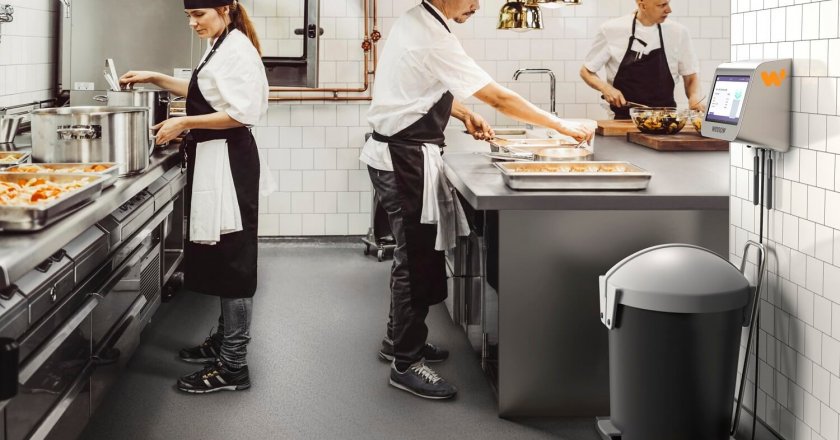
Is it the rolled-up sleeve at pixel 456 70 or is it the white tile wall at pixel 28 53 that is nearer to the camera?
the rolled-up sleeve at pixel 456 70

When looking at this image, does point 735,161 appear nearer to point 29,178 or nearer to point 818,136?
point 818,136

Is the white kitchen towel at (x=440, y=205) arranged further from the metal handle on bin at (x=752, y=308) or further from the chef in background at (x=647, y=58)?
the chef in background at (x=647, y=58)

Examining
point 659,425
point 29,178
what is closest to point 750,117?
point 659,425

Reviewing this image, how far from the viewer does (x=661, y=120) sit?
15.8ft

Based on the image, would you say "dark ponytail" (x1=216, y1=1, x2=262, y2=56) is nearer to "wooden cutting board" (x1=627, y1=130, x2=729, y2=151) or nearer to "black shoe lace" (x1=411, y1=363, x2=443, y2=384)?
"black shoe lace" (x1=411, y1=363, x2=443, y2=384)

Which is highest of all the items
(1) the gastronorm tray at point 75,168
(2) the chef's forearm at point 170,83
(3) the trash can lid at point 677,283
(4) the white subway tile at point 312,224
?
(2) the chef's forearm at point 170,83

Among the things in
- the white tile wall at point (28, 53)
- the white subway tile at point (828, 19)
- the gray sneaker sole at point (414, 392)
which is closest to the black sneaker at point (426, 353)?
the gray sneaker sole at point (414, 392)

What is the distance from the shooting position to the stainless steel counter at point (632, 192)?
3256 millimetres

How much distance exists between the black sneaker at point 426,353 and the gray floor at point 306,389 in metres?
0.04

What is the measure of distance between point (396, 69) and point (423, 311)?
39.1 inches

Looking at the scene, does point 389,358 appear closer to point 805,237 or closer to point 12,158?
point 12,158

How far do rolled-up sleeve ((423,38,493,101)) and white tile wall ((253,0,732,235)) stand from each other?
3327mm

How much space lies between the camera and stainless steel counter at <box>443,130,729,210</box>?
10.7 feet

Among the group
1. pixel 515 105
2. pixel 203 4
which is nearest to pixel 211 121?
pixel 203 4
